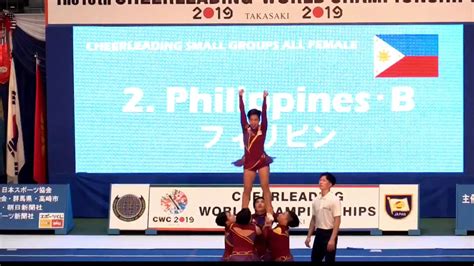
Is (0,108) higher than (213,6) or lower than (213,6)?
lower

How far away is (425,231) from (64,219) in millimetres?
5898

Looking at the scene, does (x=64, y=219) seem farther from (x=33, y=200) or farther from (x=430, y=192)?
(x=430, y=192)

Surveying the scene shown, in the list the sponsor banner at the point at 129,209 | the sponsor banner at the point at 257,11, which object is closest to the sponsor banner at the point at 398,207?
the sponsor banner at the point at 257,11

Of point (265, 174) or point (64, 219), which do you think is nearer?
point (265, 174)

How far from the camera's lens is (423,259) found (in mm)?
12188

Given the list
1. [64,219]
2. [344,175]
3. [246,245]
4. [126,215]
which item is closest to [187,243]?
[126,215]

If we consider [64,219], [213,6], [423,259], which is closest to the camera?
[423,259]

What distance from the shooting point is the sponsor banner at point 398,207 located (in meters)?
14.4

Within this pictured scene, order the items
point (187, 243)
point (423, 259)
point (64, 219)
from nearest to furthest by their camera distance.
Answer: point (423, 259) < point (187, 243) < point (64, 219)

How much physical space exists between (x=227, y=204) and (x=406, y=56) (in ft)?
13.5

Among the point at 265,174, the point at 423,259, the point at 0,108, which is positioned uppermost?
the point at 0,108

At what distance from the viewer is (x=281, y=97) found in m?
15.6

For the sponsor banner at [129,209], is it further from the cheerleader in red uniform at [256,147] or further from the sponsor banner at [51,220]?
the cheerleader in red uniform at [256,147]

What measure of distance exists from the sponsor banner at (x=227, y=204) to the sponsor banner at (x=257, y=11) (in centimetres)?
306
